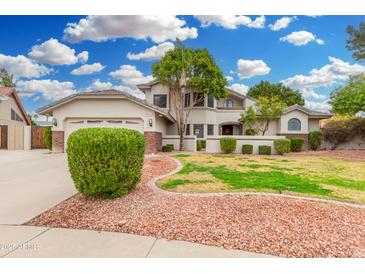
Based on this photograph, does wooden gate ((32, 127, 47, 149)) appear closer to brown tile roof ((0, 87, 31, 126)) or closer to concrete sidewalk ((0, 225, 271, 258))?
brown tile roof ((0, 87, 31, 126))

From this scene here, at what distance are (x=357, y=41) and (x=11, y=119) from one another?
1397 inches

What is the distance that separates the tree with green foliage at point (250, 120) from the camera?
20.2 meters

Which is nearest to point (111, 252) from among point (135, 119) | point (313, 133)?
point (135, 119)

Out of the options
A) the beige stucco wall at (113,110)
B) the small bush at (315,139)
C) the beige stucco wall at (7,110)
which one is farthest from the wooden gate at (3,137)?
the small bush at (315,139)

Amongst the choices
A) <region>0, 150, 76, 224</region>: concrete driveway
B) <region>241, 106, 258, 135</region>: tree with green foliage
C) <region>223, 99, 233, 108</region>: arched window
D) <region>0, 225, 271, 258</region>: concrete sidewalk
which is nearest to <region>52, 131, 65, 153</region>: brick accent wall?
<region>0, 150, 76, 224</region>: concrete driveway

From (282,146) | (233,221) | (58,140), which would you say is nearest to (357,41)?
(282,146)

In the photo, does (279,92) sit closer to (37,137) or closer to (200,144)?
(200,144)

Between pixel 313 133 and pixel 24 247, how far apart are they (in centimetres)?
2196

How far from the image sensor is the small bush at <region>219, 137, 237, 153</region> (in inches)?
627

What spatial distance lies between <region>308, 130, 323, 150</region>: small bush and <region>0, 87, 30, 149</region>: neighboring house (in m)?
25.1

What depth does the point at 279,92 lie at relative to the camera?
1617 inches

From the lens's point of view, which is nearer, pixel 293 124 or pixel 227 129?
pixel 293 124
